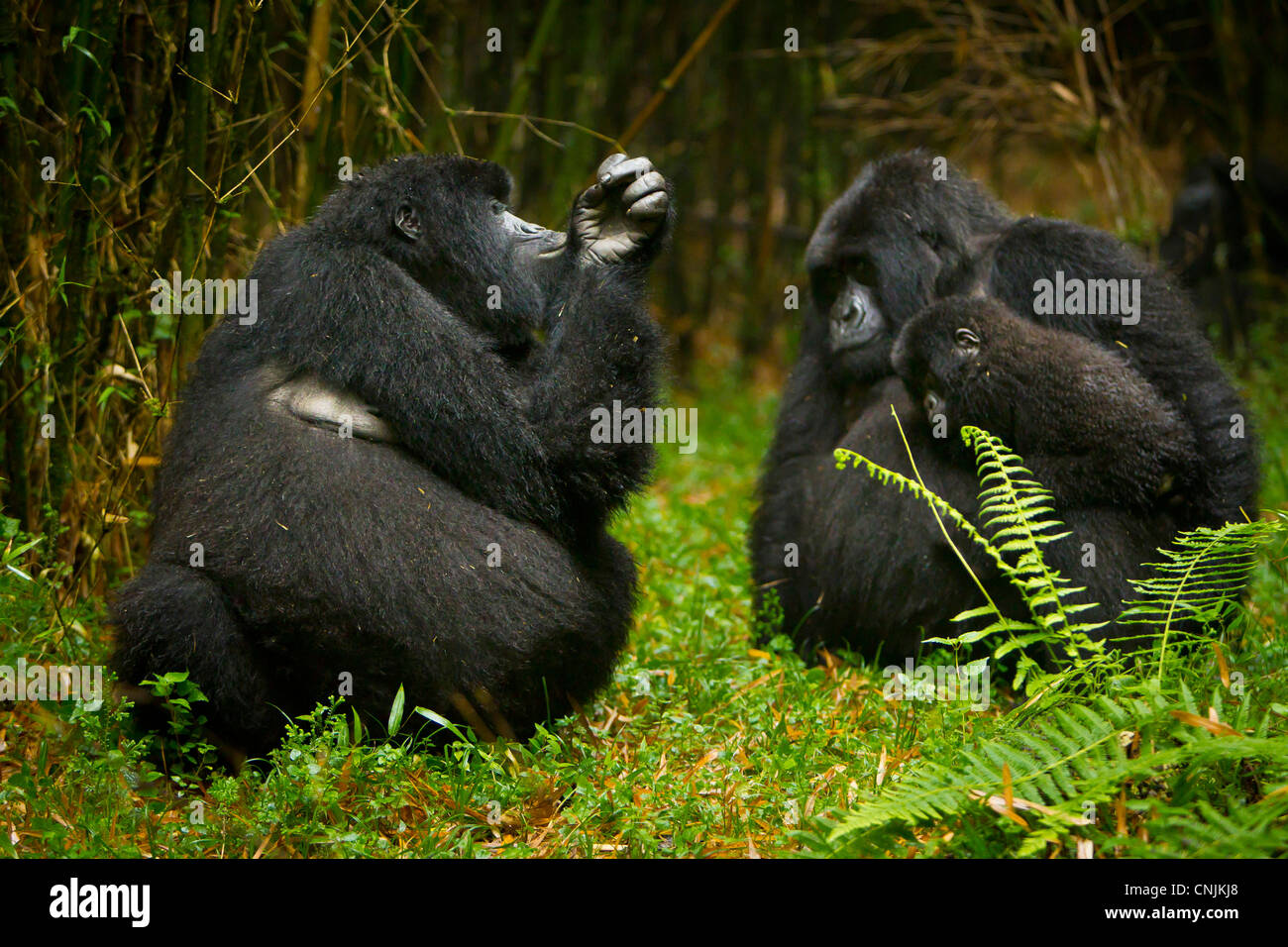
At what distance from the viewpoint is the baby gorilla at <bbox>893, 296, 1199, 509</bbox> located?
389 centimetres

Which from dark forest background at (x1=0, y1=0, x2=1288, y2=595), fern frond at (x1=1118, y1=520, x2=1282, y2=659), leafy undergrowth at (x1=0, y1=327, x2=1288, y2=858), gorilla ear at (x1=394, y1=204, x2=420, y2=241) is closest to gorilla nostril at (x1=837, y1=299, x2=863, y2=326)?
dark forest background at (x1=0, y1=0, x2=1288, y2=595)

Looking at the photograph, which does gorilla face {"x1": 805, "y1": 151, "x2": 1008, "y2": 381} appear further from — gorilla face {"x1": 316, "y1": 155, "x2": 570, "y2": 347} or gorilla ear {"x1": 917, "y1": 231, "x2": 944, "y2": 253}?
gorilla face {"x1": 316, "y1": 155, "x2": 570, "y2": 347}

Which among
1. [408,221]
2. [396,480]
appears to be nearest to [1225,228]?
[408,221]

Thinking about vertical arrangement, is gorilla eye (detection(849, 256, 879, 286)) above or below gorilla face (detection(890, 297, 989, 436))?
above

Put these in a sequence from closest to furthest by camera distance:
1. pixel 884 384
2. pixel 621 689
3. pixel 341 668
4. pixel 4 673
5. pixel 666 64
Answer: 1. pixel 341 668
2. pixel 4 673
3. pixel 621 689
4. pixel 884 384
5. pixel 666 64

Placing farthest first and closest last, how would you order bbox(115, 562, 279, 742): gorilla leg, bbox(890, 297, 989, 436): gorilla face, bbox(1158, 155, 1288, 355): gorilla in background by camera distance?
bbox(1158, 155, 1288, 355): gorilla in background, bbox(890, 297, 989, 436): gorilla face, bbox(115, 562, 279, 742): gorilla leg

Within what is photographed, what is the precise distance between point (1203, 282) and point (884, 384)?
4638mm

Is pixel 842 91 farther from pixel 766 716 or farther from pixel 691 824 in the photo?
pixel 691 824

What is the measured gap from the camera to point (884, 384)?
15.3 ft

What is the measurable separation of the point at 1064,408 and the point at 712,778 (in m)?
1.67

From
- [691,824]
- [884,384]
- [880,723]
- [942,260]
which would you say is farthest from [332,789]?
[942,260]

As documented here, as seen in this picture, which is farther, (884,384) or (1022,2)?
(1022,2)

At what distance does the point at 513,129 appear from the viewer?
5.74m
